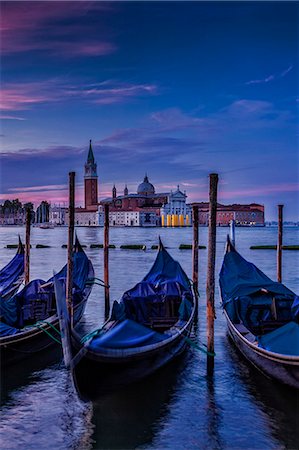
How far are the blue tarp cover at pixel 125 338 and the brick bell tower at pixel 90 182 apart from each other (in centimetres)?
9128

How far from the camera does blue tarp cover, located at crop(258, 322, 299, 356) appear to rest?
13.9 feet

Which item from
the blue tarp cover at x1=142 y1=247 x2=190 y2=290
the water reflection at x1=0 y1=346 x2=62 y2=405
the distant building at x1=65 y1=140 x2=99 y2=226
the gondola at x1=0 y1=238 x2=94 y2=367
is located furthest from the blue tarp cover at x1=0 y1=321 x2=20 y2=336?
the distant building at x1=65 y1=140 x2=99 y2=226

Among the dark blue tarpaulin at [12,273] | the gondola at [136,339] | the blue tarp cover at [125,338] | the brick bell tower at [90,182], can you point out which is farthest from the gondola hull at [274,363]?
the brick bell tower at [90,182]

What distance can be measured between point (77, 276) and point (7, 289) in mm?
1188

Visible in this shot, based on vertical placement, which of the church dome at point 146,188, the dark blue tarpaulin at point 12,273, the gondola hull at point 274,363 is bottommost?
the gondola hull at point 274,363

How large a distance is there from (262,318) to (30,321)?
2705 mm

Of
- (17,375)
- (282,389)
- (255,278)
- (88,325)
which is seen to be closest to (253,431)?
(282,389)

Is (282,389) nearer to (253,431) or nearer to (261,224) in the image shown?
(253,431)

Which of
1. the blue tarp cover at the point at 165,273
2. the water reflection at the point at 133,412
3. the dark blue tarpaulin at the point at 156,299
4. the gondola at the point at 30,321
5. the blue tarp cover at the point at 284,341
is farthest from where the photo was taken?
the blue tarp cover at the point at 165,273

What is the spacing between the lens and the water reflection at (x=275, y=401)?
3.93 metres

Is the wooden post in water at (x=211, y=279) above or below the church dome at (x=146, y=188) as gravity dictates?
below

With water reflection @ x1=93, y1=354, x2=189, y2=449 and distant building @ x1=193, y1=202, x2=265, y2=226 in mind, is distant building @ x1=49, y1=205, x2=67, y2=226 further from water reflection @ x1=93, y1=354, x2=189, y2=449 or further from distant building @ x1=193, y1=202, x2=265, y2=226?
water reflection @ x1=93, y1=354, x2=189, y2=449

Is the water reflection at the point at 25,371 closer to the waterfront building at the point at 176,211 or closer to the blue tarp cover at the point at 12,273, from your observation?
the blue tarp cover at the point at 12,273

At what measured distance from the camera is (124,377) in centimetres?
430
